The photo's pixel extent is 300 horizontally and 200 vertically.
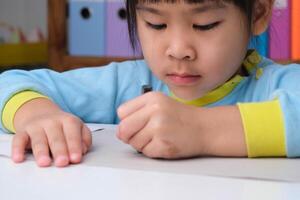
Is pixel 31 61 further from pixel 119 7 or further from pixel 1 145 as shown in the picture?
pixel 1 145

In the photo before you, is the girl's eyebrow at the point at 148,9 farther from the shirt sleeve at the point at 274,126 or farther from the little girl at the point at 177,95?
the shirt sleeve at the point at 274,126

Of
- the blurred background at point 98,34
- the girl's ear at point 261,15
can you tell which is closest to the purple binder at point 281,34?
the blurred background at point 98,34

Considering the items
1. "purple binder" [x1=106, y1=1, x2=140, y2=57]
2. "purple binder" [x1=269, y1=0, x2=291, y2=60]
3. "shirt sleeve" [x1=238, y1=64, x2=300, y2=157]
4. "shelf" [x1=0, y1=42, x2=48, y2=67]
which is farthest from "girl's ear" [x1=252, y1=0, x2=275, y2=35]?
"shelf" [x1=0, y1=42, x2=48, y2=67]

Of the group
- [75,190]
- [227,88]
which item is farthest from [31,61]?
[75,190]

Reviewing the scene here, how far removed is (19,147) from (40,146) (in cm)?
2

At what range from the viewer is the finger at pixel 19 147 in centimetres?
52

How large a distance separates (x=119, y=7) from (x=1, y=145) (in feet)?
4.09

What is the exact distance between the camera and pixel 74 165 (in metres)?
0.49

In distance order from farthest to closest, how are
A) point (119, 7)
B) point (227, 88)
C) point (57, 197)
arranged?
point (119, 7) → point (227, 88) → point (57, 197)

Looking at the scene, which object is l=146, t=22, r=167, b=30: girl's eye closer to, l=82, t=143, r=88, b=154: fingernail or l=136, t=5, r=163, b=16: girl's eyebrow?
l=136, t=5, r=163, b=16: girl's eyebrow

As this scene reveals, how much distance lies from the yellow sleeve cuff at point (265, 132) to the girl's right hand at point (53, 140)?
0.56 ft

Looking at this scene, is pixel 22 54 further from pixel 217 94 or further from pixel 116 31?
pixel 217 94

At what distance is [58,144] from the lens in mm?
535

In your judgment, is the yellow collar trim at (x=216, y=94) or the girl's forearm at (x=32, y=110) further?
the yellow collar trim at (x=216, y=94)
